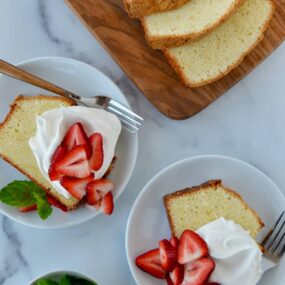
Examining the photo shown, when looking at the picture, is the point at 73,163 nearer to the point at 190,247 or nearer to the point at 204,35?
the point at 190,247

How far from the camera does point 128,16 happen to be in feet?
7.29

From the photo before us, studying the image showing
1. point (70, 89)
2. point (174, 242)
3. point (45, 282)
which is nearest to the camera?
point (45, 282)

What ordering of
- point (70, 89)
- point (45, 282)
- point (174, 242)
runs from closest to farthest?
point (45, 282) → point (174, 242) → point (70, 89)

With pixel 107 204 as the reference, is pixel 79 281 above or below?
below

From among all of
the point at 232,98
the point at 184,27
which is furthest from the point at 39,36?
the point at 232,98

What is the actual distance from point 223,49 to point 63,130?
64 centimetres

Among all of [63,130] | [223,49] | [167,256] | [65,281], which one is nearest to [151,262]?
[167,256]

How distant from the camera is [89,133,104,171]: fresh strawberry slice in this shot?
6.77ft

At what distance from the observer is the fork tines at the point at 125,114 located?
219 cm

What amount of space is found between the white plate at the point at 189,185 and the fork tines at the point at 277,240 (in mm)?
27

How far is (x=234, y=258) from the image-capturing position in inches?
80.4

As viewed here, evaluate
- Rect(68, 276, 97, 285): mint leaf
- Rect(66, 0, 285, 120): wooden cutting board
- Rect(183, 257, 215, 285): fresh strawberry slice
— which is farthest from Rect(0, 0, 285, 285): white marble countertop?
Rect(183, 257, 215, 285): fresh strawberry slice

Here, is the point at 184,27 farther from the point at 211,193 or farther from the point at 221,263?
the point at 221,263

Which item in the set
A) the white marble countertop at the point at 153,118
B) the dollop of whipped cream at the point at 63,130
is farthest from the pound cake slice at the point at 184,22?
the dollop of whipped cream at the point at 63,130
